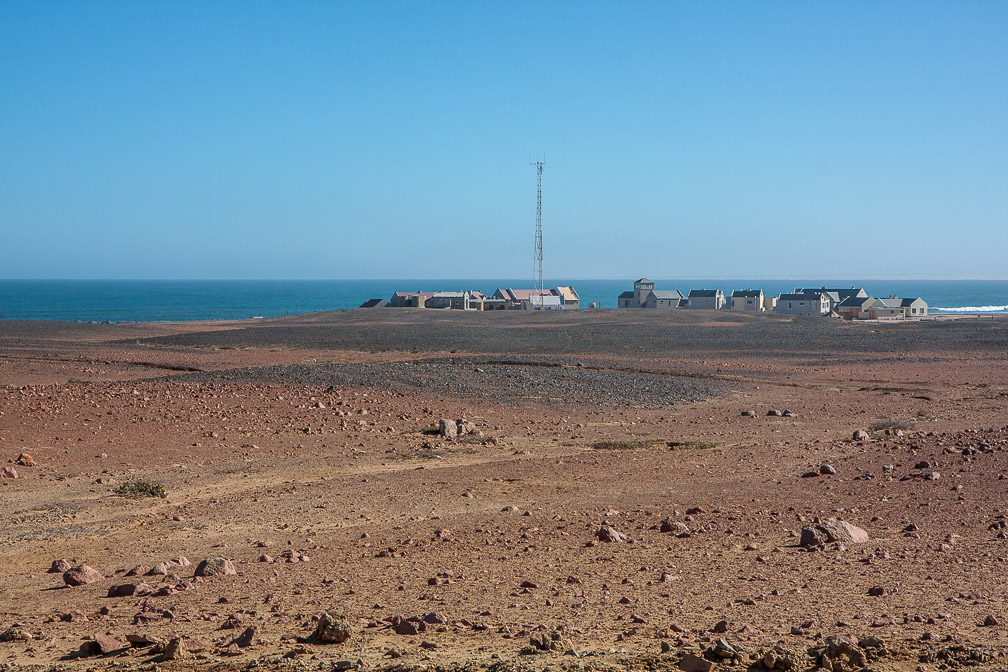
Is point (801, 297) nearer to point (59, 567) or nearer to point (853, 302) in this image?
point (853, 302)

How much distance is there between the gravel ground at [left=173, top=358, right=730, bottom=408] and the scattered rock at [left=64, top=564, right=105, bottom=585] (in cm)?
1663

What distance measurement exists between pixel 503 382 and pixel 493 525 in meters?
17.0

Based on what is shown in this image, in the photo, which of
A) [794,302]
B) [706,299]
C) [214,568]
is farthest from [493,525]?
[706,299]

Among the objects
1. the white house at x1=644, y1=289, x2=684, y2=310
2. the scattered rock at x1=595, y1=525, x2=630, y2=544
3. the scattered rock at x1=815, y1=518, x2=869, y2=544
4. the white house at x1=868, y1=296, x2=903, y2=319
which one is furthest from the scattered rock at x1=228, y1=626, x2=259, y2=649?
the white house at x1=868, y1=296, x2=903, y2=319

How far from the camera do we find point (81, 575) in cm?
921

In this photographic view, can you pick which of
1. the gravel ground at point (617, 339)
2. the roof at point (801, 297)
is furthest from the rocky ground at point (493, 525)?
the roof at point (801, 297)

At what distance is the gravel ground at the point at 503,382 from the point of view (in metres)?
26.6

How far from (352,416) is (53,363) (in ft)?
77.1

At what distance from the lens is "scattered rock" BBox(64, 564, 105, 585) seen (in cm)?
913

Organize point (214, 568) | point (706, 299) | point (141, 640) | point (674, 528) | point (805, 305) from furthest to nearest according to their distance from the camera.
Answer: point (706, 299) → point (805, 305) → point (674, 528) → point (214, 568) → point (141, 640)

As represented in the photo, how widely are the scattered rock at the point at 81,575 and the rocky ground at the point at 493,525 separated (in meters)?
0.02

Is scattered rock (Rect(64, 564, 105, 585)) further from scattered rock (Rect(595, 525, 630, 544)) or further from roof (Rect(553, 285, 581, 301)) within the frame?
roof (Rect(553, 285, 581, 301))

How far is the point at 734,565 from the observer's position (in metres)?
9.68

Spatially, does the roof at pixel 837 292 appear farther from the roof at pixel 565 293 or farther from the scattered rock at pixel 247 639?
the scattered rock at pixel 247 639
